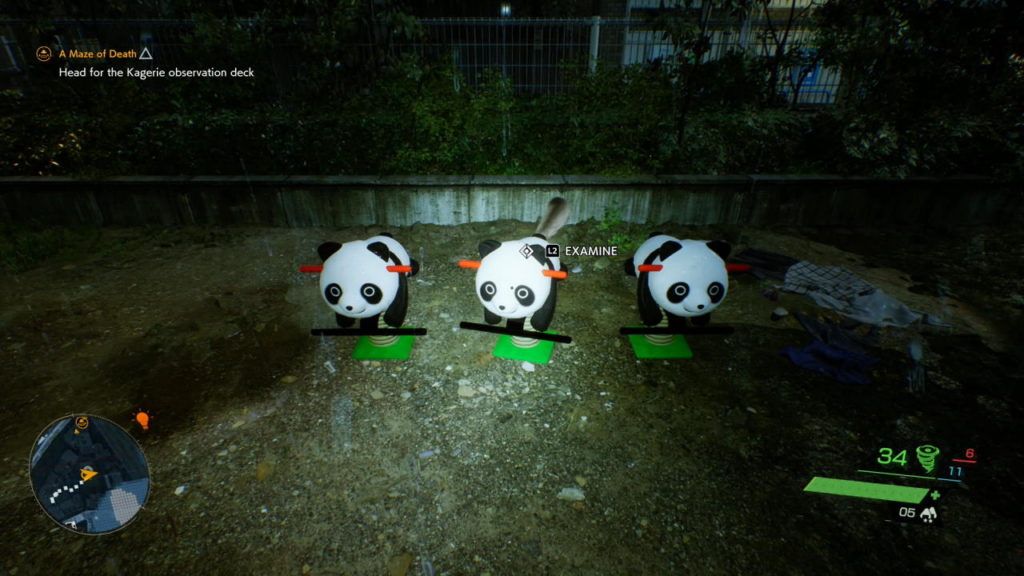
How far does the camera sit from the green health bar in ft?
9.43

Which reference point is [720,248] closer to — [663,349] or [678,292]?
[678,292]

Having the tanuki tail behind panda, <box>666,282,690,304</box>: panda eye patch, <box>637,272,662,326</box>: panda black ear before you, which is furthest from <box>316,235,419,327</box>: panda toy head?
<box>666,282,690,304</box>: panda eye patch

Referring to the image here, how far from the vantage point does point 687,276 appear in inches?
140

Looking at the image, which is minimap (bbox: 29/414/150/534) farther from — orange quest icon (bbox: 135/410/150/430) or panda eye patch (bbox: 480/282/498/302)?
panda eye patch (bbox: 480/282/498/302)

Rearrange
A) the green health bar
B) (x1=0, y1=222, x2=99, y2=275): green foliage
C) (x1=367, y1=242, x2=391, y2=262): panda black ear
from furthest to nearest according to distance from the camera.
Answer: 1. (x1=0, y1=222, x2=99, y2=275): green foliage
2. (x1=367, y1=242, x2=391, y2=262): panda black ear
3. the green health bar

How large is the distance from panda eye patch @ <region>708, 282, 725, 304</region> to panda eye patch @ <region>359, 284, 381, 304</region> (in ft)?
8.93

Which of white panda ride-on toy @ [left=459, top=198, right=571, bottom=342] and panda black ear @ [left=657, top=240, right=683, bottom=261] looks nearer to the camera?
white panda ride-on toy @ [left=459, top=198, right=571, bottom=342]

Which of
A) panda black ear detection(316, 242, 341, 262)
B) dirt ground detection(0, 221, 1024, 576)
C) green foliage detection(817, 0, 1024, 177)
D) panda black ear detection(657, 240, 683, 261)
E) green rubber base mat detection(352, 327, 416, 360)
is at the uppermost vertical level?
green foliage detection(817, 0, 1024, 177)

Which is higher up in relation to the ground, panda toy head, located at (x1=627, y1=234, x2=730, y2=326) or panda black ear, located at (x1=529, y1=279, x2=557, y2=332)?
panda toy head, located at (x1=627, y1=234, x2=730, y2=326)

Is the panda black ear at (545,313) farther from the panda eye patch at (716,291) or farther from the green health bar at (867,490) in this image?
the green health bar at (867,490)

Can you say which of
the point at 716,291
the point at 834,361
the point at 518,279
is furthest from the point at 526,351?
the point at 834,361

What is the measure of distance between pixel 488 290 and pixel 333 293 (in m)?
1.27

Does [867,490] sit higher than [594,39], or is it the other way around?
[594,39]

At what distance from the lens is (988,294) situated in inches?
206
